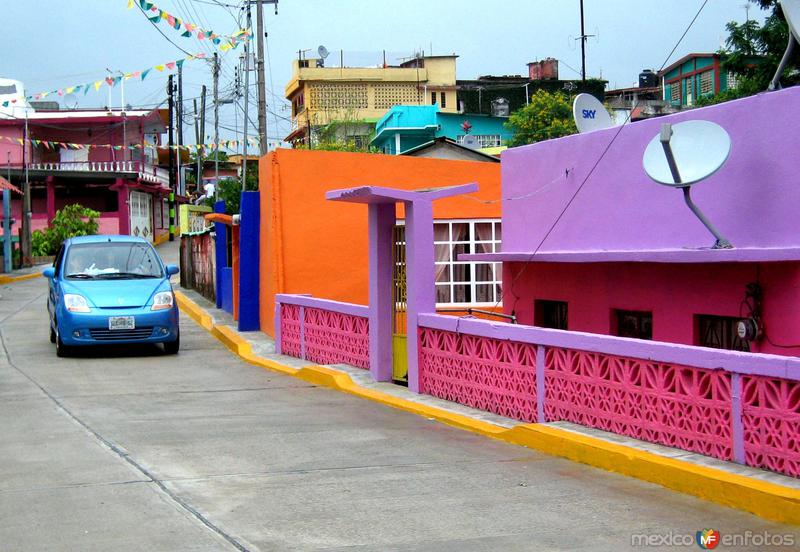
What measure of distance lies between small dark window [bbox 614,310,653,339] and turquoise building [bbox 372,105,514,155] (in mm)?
33066

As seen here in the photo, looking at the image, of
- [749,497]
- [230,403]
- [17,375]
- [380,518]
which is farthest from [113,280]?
[749,497]

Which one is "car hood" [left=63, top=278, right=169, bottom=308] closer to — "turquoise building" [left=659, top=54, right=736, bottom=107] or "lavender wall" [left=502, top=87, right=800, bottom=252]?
"lavender wall" [left=502, top=87, right=800, bottom=252]

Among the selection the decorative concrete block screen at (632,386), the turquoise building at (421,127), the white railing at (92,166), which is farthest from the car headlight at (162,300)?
the white railing at (92,166)

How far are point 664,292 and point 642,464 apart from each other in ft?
14.5

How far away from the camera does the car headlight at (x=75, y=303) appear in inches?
594

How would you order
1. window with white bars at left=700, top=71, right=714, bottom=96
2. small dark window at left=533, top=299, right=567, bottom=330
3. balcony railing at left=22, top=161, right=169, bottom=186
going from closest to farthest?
small dark window at left=533, top=299, right=567, bottom=330, window with white bars at left=700, top=71, right=714, bottom=96, balcony railing at left=22, top=161, right=169, bottom=186

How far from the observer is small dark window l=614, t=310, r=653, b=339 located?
38.4 feet

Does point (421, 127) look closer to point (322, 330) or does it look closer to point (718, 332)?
point (322, 330)

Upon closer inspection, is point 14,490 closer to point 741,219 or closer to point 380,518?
point 380,518

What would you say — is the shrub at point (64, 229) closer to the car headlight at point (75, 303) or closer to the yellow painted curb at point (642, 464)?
the car headlight at point (75, 303)

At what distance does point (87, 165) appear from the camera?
53125 millimetres

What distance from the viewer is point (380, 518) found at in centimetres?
600

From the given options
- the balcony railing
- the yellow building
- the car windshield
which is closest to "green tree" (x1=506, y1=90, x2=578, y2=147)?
the yellow building

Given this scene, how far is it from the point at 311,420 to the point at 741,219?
4.64m
